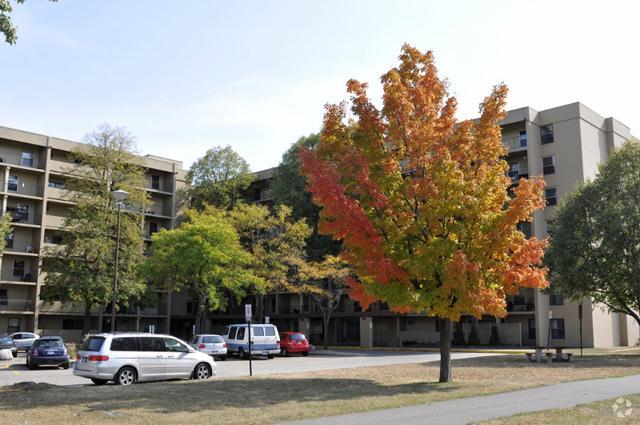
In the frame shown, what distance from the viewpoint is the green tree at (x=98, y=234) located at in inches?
1957

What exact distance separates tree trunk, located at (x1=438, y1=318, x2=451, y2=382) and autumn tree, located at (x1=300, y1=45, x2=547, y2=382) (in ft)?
0.10

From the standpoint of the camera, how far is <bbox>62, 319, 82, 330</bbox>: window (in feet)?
203

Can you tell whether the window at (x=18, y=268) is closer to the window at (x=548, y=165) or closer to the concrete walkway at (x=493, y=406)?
the window at (x=548, y=165)

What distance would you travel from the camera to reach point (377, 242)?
59.7ft

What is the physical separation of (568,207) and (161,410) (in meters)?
30.5

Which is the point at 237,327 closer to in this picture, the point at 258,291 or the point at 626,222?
the point at 258,291

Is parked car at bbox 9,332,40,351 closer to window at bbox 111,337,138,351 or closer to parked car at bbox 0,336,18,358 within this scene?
parked car at bbox 0,336,18,358

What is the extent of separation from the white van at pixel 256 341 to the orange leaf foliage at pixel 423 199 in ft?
56.1

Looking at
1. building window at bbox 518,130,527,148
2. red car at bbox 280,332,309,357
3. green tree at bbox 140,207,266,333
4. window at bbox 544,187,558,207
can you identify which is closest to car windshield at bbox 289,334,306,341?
red car at bbox 280,332,309,357

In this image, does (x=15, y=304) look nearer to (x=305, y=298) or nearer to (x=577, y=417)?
(x=305, y=298)

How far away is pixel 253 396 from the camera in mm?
15586

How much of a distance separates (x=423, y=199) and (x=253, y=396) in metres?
7.35

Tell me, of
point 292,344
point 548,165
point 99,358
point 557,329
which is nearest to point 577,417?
point 99,358

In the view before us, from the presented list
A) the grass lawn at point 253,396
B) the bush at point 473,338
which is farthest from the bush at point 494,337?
the grass lawn at point 253,396
